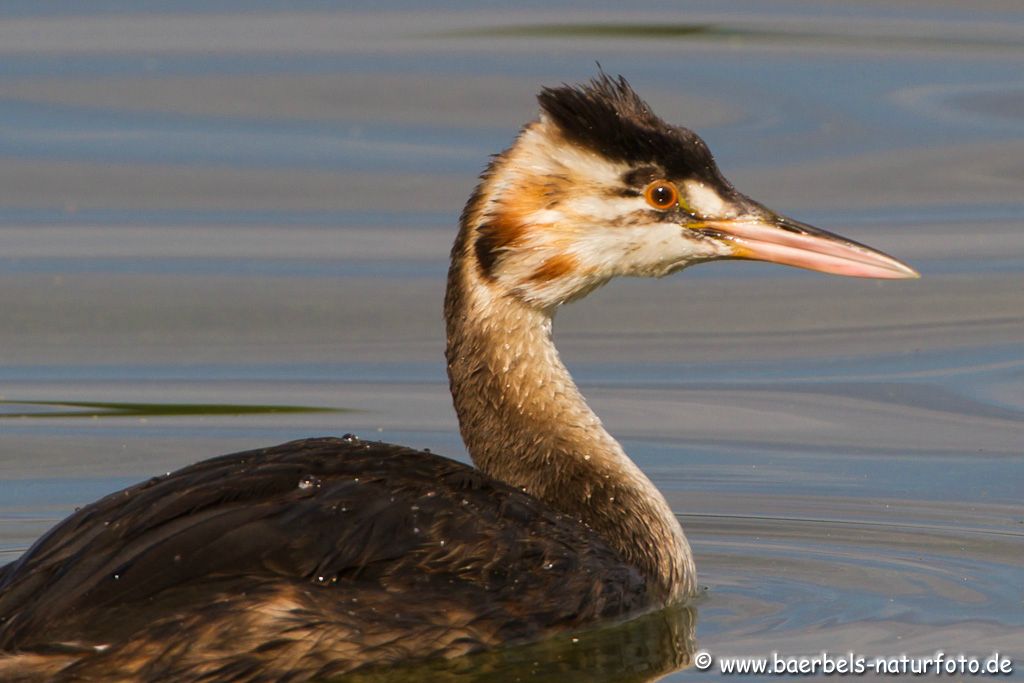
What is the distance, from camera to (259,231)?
1232 centimetres

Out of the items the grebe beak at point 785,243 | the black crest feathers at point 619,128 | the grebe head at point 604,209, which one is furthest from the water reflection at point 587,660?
the black crest feathers at point 619,128

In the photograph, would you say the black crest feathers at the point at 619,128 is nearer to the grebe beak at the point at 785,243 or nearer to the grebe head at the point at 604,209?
the grebe head at the point at 604,209

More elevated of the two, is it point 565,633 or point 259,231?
point 259,231

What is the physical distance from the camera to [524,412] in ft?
26.0

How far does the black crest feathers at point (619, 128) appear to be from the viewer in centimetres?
780

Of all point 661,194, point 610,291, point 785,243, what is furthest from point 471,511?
point 610,291

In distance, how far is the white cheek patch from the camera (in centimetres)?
797

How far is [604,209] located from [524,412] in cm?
71

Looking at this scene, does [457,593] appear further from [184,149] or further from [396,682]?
[184,149]

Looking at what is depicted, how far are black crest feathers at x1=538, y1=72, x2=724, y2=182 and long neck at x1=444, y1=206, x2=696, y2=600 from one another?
1.52ft

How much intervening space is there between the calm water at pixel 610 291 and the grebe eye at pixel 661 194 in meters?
1.22

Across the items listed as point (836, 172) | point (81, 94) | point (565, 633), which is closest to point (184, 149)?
point (81, 94)

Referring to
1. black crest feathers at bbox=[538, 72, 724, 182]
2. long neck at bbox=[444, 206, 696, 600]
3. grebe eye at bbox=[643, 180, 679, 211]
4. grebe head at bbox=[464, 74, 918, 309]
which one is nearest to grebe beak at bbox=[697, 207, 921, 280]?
grebe head at bbox=[464, 74, 918, 309]

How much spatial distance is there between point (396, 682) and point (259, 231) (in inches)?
228
